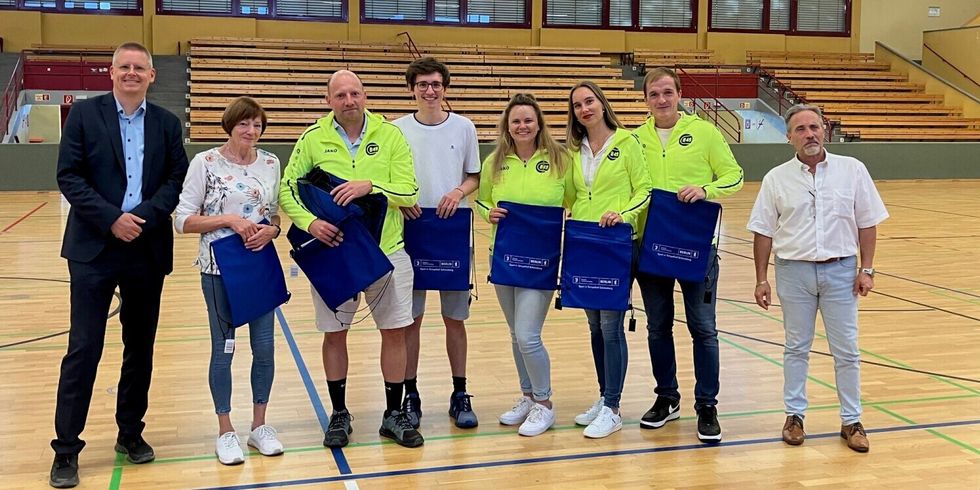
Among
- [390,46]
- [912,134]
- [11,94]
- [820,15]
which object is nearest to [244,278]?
[11,94]

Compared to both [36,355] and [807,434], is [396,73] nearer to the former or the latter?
[36,355]

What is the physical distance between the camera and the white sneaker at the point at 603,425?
3.88m

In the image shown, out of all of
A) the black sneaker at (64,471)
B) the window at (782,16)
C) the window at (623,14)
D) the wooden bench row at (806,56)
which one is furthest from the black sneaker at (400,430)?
the window at (782,16)

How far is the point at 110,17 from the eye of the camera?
58.0ft

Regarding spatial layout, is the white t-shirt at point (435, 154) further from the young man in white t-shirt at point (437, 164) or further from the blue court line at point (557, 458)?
the blue court line at point (557, 458)

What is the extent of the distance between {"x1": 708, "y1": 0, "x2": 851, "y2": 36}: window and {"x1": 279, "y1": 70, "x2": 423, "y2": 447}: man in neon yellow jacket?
62.3 ft

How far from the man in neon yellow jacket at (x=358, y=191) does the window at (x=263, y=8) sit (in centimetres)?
1600

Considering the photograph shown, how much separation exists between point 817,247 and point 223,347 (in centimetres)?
237

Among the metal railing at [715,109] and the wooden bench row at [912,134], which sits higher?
the metal railing at [715,109]

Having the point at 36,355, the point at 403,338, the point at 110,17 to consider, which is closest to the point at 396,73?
the point at 110,17

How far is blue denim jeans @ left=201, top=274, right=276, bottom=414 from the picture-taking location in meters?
3.53

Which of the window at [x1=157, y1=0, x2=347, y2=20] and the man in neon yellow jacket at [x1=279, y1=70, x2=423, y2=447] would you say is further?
the window at [x1=157, y1=0, x2=347, y2=20]

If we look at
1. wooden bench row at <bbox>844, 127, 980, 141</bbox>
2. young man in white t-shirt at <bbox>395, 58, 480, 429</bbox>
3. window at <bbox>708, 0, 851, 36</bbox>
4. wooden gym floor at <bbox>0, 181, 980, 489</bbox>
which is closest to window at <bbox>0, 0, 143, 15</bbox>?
wooden gym floor at <bbox>0, 181, 980, 489</bbox>

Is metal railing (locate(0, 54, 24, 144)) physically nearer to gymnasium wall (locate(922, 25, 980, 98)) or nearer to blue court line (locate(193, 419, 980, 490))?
blue court line (locate(193, 419, 980, 490))
